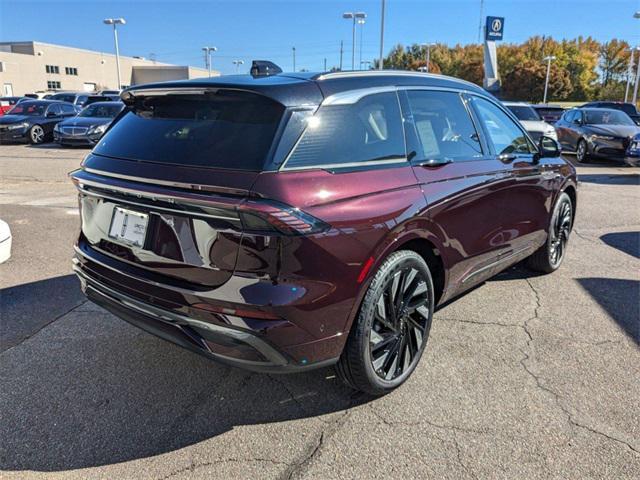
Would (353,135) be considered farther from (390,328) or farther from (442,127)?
(390,328)

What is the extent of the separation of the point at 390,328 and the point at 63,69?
3330 inches

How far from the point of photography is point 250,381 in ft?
10.2

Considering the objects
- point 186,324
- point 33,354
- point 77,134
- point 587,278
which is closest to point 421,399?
point 186,324

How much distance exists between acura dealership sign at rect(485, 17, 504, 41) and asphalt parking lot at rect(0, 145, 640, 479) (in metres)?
41.1

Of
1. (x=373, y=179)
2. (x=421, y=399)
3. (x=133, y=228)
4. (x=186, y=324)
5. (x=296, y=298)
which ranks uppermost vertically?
(x=373, y=179)

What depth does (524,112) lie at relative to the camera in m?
16.2

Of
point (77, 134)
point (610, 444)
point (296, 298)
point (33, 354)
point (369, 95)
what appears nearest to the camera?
point (296, 298)

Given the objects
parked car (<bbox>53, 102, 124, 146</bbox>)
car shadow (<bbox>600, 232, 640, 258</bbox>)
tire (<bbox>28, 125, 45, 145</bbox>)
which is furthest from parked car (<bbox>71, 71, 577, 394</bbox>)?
tire (<bbox>28, 125, 45, 145</bbox>)

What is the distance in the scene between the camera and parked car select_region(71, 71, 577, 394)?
7.48ft

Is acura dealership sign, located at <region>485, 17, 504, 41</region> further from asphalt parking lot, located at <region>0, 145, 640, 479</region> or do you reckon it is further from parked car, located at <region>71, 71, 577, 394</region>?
parked car, located at <region>71, 71, 577, 394</region>

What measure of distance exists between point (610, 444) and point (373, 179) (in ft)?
6.07

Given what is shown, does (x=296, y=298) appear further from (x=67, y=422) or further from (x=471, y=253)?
(x=471, y=253)

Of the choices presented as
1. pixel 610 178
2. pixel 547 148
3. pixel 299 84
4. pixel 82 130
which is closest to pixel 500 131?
pixel 547 148

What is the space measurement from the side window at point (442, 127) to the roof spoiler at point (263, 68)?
88cm
